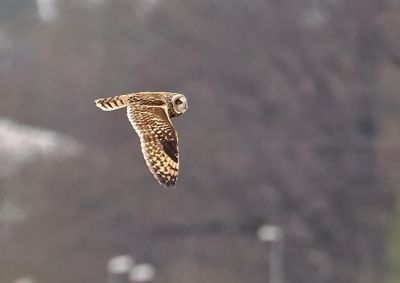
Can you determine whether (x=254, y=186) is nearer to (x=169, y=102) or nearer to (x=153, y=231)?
(x=153, y=231)

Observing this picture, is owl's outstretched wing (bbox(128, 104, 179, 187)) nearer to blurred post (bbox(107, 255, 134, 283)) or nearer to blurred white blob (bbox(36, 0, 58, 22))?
blurred post (bbox(107, 255, 134, 283))

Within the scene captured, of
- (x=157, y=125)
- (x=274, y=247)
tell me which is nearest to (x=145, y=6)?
(x=274, y=247)

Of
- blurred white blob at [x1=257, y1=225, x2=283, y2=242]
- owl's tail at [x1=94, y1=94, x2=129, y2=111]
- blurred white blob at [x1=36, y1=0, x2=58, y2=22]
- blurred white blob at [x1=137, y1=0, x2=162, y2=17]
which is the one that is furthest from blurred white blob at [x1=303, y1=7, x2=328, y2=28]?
owl's tail at [x1=94, y1=94, x2=129, y2=111]

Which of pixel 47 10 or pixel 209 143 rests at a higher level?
pixel 47 10

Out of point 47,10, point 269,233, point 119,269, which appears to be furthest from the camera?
point 269,233

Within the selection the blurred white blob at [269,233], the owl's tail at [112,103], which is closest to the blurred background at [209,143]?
the blurred white blob at [269,233]

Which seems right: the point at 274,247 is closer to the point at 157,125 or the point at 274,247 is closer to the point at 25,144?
the point at 25,144

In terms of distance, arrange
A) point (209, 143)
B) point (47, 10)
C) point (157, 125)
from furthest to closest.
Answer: point (209, 143), point (47, 10), point (157, 125)
